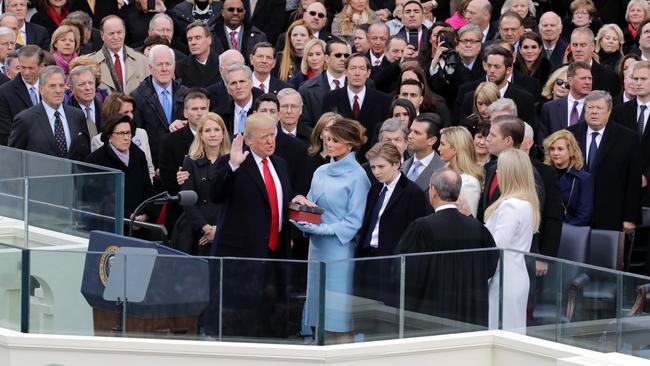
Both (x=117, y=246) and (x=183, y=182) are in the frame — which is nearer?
(x=117, y=246)

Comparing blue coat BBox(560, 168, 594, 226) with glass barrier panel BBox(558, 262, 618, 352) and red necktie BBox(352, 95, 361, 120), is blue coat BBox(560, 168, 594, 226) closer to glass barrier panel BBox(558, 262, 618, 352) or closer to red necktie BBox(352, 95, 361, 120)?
red necktie BBox(352, 95, 361, 120)

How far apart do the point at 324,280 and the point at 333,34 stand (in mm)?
8390

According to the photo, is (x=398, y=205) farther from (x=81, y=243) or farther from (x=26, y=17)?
(x=26, y=17)

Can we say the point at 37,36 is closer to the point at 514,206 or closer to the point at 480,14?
the point at 480,14

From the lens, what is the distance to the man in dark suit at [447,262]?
11.2m

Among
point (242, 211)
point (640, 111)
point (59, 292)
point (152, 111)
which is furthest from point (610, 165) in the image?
point (59, 292)

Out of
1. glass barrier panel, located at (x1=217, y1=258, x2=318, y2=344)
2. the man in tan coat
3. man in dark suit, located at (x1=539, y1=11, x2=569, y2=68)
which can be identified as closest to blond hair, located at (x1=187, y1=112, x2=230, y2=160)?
glass barrier panel, located at (x1=217, y1=258, x2=318, y2=344)

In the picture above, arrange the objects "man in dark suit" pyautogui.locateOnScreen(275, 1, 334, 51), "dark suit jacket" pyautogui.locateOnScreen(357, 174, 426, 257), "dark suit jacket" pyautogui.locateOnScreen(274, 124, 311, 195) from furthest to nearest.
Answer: "man in dark suit" pyautogui.locateOnScreen(275, 1, 334, 51) → "dark suit jacket" pyautogui.locateOnScreen(274, 124, 311, 195) → "dark suit jacket" pyautogui.locateOnScreen(357, 174, 426, 257)

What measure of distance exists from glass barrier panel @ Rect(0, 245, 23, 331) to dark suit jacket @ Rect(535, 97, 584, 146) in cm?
571

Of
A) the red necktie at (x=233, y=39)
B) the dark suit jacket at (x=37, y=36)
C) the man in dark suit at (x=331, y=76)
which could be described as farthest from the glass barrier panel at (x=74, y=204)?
the red necktie at (x=233, y=39)

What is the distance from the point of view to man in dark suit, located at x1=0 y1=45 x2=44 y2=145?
51.1ft

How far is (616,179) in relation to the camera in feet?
46.6

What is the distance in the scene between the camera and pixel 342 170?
40.5 ft

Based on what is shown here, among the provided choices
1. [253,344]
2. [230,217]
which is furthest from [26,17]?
[253,344]
